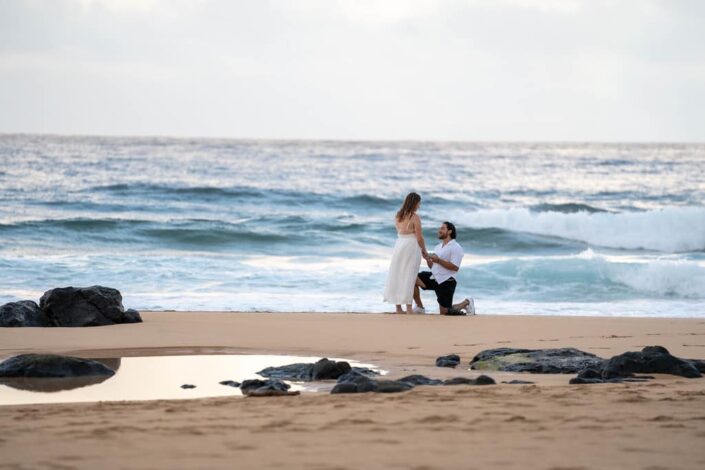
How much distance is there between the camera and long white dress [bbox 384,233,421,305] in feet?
41.0

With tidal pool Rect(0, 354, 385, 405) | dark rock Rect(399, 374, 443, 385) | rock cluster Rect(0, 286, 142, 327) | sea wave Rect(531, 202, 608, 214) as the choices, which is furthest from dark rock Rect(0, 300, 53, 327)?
sea wave Rect(531, 202, 608, 214)

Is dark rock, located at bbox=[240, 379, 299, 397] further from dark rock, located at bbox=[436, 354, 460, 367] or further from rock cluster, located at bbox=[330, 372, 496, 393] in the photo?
dark rock, located at bbox=[436, 354, 460, 367]

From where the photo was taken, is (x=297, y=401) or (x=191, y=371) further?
(x=191, y=371)

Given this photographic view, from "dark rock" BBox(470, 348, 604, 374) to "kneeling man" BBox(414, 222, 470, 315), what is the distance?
13.0ft

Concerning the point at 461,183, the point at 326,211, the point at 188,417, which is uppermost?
the point at 461,183

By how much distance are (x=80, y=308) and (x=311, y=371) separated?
4183 millimetres

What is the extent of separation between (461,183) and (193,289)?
29.6m

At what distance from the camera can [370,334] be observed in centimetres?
1046

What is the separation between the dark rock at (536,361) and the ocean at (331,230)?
5.66 meters

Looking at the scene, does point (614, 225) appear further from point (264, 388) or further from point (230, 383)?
point (264, 388)

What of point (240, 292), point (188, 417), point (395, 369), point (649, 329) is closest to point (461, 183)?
point (240, 292)

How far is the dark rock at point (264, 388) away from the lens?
21.7ft

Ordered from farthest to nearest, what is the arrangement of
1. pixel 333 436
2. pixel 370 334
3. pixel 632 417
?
pixel 370 334
pixel 632 417
pixel 333 436

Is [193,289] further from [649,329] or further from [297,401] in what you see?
[297,401]
